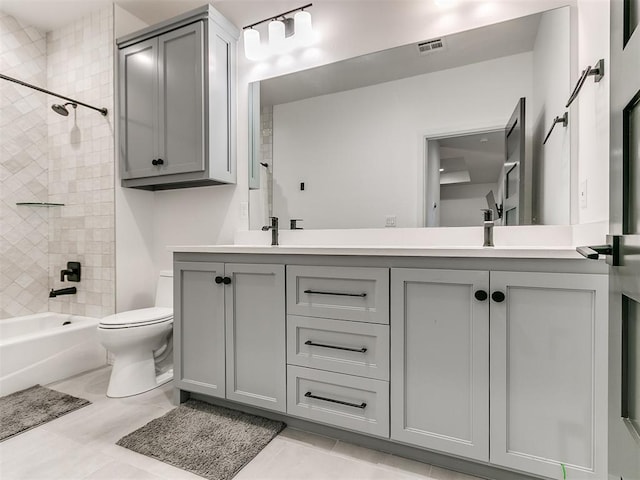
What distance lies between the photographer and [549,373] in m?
1.20

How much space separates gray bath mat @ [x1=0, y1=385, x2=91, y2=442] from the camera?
173cm

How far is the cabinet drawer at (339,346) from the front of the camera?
4.69 ft

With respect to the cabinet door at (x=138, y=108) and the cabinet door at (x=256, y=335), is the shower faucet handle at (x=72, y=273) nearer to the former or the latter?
the cabinet door at (x=138, y=108)

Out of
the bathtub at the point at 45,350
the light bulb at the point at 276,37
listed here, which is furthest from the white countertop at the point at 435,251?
the bathtub at the point at 45,350

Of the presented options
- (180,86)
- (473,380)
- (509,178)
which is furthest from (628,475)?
(180,86)

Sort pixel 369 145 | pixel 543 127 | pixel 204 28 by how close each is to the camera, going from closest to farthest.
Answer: pixel 543 127
pixel 369 145
pixel 204 28

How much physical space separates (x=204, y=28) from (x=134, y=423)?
2320 millimetres

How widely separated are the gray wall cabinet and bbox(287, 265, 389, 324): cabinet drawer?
1069 mm

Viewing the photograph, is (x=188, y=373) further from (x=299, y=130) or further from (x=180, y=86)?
(x=180, y=86)

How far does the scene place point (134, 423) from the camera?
5.81 feet

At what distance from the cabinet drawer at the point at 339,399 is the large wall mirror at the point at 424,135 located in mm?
897

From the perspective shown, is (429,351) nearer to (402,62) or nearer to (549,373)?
(549,373)

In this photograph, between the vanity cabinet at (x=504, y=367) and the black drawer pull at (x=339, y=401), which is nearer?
the vanity cabinet at (x=504, y=367)

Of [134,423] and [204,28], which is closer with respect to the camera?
[134,423]
